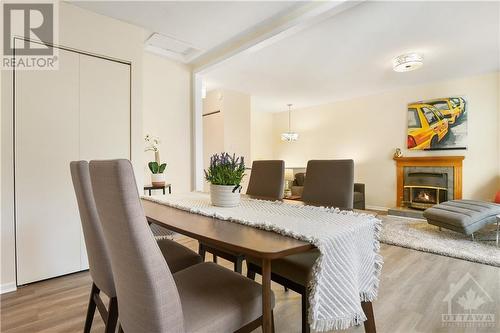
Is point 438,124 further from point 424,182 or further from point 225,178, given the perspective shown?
point 225,178

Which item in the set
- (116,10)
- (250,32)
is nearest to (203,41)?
(250,32)

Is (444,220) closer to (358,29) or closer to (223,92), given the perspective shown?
(358,29)

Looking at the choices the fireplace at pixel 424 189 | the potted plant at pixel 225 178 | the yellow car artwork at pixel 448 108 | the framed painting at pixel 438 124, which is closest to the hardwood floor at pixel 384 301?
the potted plant at pixel 225 178

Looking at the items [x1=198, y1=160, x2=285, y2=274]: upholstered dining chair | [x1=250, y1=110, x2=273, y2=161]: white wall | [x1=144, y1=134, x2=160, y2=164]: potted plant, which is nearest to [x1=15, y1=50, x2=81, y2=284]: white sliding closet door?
[x1=144, y1=134, x2=160, y2=164]: potted plant

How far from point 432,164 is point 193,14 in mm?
4701

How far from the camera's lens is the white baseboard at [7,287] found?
199cm

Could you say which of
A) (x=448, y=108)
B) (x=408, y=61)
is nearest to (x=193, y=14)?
(x=408, y=61)

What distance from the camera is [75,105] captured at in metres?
2.33

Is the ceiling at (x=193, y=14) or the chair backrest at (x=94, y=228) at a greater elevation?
the ceiling at (x=193, y=14)

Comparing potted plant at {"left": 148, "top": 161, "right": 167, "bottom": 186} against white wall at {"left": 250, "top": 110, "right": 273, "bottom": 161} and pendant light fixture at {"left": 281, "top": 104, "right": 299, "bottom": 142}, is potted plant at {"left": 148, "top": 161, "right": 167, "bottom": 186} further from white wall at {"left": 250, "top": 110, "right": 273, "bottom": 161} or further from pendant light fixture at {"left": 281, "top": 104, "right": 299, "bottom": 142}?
white wall at {"left": 250, "top": 110, "right": 273, "bottom": 161}

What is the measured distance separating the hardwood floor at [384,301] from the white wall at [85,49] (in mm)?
375

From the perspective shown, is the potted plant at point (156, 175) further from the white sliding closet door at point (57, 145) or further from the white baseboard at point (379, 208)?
the white baseboard at point (379, 208)

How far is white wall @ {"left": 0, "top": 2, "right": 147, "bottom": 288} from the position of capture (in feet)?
6.59

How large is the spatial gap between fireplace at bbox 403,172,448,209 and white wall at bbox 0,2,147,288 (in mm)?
4846
